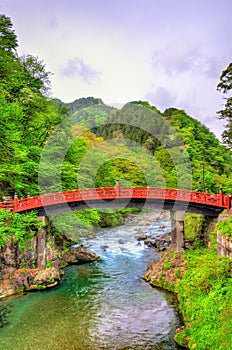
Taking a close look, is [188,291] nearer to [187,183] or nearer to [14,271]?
[14,271]

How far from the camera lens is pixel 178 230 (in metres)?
25.2

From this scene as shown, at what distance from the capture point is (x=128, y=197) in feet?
82.2

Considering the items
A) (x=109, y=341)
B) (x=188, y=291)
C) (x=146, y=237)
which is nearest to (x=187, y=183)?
(x=146, y=237)

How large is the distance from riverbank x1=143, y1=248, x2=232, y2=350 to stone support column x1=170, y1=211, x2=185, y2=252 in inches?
29.1

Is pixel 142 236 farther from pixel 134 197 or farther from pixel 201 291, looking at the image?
pixel 201 291

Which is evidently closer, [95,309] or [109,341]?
[109,341]

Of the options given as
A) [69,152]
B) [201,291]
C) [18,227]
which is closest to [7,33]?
[69,152]

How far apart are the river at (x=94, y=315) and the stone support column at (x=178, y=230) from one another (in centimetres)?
388

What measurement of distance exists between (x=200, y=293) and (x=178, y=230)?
843 cm

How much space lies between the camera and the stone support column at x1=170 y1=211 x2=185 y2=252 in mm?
24969

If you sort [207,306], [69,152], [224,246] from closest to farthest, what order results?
[207,306]
[224,246]
[69,152]

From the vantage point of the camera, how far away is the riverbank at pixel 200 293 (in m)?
13.3

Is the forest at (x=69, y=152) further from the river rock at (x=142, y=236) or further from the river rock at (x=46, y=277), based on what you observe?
the river rock at (x=142, y=236)

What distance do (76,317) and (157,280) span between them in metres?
7.21
